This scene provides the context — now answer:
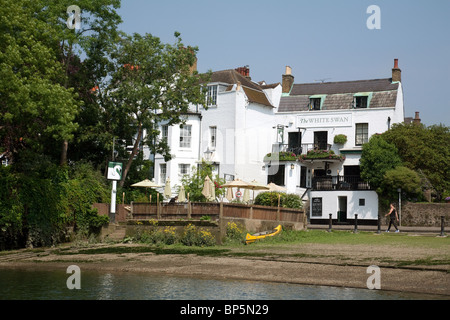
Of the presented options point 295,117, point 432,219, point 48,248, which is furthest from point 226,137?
point 48,248

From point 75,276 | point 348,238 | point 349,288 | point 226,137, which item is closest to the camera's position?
point 349,288

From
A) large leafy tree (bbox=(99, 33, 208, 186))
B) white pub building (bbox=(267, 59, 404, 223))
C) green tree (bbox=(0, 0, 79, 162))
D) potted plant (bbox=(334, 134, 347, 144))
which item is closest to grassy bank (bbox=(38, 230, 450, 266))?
green tree (bbox=(0, 0, 79, 162))

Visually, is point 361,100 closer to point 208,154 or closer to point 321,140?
point 321,140

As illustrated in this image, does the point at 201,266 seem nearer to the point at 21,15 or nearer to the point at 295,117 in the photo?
the point at 21,15

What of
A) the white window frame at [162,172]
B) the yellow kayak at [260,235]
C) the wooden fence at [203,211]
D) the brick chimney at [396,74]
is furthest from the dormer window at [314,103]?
the yellow kayak at [260,235]

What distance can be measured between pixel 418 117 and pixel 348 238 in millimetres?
43118

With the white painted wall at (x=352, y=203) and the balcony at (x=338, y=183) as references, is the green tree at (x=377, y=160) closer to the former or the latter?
the balcony at (x=338, y=183)

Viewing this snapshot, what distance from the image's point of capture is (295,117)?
60312 millimetres

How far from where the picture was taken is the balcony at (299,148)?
58.0 meters

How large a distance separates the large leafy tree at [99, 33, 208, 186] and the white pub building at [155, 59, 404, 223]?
39.0ft

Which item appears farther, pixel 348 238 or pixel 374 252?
pixel 348 238

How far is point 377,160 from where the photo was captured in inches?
2047

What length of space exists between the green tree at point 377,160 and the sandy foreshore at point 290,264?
2347 cm

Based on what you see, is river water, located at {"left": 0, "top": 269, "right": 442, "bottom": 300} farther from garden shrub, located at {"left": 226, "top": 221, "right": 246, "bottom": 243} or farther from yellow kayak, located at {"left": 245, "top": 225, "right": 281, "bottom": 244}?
garden shrub, located at {"left": 226, "top": 221, "right": 246, "bottom": 243}
